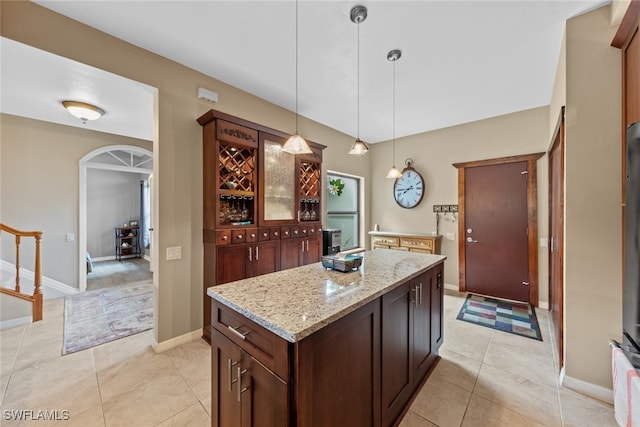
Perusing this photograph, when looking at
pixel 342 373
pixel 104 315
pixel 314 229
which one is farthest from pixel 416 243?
pixel 104 315

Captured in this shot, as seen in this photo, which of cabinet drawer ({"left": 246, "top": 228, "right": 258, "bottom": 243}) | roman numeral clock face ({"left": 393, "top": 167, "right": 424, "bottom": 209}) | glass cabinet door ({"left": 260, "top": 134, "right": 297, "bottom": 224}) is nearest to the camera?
cabinet drawer ({"left": 246, "top": 228, "right": 258, "bottom": 243})

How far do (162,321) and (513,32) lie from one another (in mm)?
4295

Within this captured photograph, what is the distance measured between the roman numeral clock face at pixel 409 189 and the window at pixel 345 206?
87 cm

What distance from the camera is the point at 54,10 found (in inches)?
75.8

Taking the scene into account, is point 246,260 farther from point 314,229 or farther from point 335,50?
point 335,50

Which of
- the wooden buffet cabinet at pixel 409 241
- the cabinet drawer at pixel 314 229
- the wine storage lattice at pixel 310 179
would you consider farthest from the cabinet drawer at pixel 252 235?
the wooden buffet cabinet at pixel 409 241

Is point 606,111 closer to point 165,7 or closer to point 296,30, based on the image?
point 296,30

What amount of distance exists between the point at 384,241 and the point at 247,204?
2.87m

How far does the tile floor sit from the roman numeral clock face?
260 centimetres

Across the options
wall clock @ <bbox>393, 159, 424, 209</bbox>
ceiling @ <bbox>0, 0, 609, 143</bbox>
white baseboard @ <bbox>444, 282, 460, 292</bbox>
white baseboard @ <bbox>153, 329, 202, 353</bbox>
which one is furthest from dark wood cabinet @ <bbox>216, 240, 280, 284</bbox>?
white baseboard @ <bbox>444, 282, 460, 292</bbox>

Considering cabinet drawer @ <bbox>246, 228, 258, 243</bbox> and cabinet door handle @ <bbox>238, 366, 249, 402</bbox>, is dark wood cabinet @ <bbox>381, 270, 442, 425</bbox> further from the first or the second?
cabinet drawer @ <bbox>246, 228, 258, 243</bbox>

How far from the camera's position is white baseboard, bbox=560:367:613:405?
5.90 ft

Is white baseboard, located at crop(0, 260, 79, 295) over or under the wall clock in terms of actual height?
under

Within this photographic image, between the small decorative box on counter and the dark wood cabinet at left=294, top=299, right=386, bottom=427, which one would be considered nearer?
the dark wood cabinet at left=294, top=299, right=386, bottom=427
